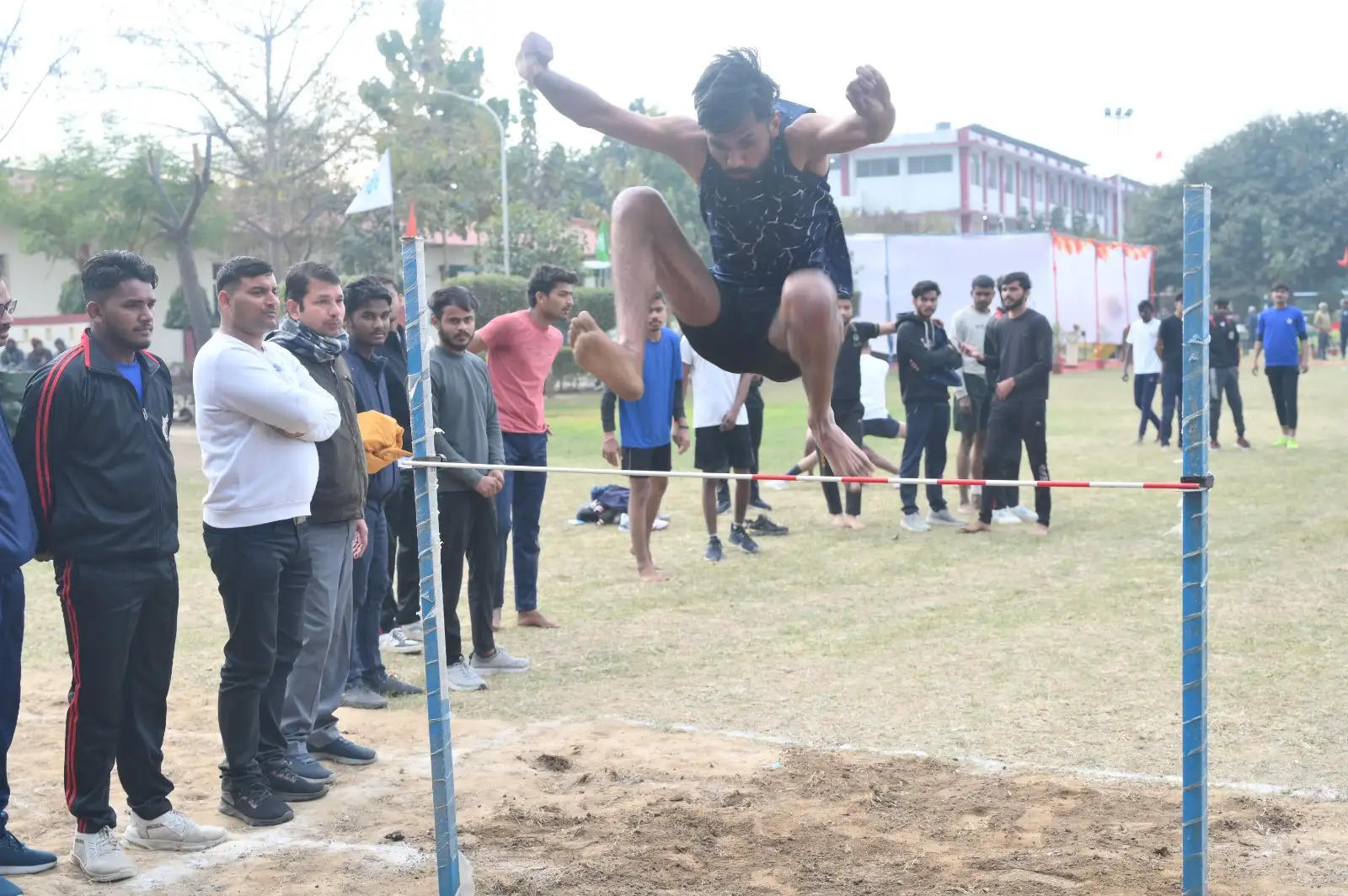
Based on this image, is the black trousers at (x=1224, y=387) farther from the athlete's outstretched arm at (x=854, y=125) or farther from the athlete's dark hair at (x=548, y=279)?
the athlete's outstretched arm at (x=854, y=125)

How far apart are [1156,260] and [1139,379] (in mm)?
41700

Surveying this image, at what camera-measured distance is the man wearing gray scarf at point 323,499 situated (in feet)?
17.4

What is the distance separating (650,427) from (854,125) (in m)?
4.85

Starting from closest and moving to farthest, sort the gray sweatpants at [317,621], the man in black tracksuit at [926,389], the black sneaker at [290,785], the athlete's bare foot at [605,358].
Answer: the athlete's bare foot at [605,358], the black sneaker at [290,785], the gray sweatpants at [317,621], the man in black tracksuit at [926,389]

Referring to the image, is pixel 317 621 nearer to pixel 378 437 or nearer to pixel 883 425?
pixel 378 437

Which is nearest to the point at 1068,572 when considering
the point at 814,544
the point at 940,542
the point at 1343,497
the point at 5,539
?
the point at 940,542

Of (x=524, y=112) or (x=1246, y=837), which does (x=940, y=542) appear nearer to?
(x=1246, y=837)

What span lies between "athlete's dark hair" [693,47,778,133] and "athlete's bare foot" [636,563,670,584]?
5.39 metres

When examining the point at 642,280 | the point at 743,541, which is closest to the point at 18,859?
the point at 642,280

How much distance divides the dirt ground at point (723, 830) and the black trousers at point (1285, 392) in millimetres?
12172

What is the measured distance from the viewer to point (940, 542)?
416 inches

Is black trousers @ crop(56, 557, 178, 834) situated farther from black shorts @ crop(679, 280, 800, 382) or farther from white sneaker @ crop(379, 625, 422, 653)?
white sneaker @ crop(379, 625, 422, 653)

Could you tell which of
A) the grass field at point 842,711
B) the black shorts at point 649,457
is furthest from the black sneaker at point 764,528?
the black shorts at point 649,457

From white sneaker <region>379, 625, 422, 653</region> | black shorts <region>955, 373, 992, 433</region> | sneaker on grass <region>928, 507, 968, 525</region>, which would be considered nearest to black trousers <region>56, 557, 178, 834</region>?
white sneaker <region>379, 625, 422, 653</region>
